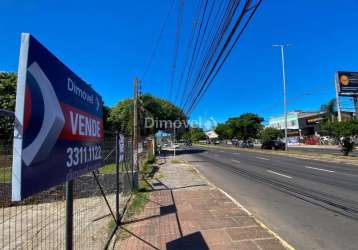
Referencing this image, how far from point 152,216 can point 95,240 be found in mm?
1805

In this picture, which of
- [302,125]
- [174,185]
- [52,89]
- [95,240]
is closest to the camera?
[52,89]

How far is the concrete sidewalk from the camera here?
548cm

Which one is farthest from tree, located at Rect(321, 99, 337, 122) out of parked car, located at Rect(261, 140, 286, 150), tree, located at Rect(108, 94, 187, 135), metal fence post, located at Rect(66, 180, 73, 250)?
metal fence post, located at Rect(66, 180, 73, 250)

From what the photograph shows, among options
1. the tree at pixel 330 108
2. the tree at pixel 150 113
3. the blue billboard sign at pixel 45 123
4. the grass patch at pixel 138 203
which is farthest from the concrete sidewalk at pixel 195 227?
the tree at pixel 330 108

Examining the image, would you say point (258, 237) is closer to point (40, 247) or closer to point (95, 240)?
point (95, 240)

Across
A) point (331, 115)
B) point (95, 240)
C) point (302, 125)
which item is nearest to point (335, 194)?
point (95, 240)

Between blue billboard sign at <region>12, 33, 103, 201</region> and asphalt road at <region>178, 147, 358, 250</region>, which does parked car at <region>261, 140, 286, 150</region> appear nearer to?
asphalt road at <region>178, 147, 358, 250</region>

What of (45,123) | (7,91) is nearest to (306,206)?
(45,123)

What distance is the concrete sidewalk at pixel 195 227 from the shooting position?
5480 mm

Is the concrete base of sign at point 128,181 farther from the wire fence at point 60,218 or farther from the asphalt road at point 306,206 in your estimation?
the asphalt road at point 306,206

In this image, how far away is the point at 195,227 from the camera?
6.50m

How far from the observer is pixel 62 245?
6.32 m

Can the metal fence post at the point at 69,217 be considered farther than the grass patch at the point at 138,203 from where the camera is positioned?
No

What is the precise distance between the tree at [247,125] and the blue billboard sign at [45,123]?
73652 millimetres
